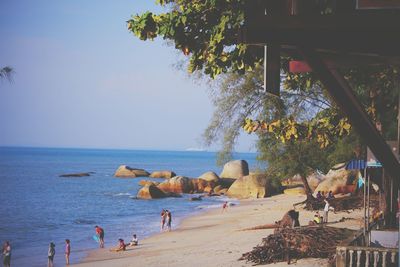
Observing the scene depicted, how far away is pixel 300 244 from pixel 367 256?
5589 mm

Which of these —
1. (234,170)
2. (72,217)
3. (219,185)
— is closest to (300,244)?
(72,217)

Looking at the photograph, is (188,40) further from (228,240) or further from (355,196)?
(355,196)

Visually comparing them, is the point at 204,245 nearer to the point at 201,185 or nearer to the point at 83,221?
the point at 83,221

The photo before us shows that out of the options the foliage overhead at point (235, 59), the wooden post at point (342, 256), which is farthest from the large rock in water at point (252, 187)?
the wooden post at point (342, 256)

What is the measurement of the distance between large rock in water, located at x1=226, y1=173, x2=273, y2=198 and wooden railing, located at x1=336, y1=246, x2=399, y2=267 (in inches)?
1672

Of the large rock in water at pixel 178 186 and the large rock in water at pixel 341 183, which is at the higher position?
the large rock in water at pixel 341 183

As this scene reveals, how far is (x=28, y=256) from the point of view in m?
29.1

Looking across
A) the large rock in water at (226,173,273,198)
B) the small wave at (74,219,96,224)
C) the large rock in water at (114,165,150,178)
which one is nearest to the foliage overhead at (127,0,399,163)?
the small wave at (74,219,96,224)

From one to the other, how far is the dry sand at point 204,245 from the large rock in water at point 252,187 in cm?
1650

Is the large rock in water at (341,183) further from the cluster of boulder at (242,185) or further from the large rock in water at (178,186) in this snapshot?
the large rock in water at (178,186)

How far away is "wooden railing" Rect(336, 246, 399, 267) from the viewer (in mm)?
11336

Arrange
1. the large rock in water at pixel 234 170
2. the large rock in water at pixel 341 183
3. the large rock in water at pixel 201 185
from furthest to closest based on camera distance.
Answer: the large rock in water at pixel 234 170, the large rock in water at pixel 201 185, the large rock in water at pixel 341 183

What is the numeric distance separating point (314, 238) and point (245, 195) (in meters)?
39.8

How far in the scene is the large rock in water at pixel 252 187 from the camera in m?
55.2
